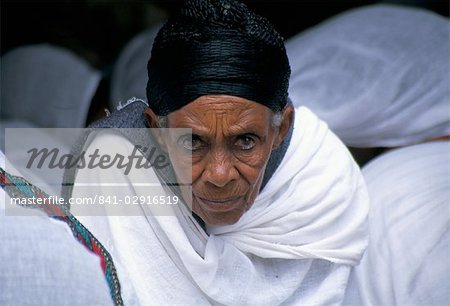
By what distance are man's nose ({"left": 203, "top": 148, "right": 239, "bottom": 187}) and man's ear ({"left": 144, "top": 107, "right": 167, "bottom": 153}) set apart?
0.16 meters

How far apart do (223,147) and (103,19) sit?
2.48 m

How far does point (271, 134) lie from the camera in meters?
1.70

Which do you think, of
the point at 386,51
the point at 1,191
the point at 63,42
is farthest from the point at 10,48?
the point at 1,191

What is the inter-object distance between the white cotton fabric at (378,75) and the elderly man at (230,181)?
2.12ft

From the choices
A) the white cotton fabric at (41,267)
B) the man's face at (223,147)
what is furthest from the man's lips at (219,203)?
the white cotton fabric at (41,267)

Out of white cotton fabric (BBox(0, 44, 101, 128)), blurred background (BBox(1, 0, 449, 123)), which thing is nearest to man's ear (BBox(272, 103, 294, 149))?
white cotton fabric (BBox(0, 44, 101, 128))

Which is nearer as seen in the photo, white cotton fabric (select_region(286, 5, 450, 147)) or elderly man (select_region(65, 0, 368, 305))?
elderly man (select_region(65, 0, 368, 305))

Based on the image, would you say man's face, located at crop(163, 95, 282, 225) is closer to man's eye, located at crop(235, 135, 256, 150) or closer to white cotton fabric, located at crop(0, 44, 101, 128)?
man's eye, located at crop(235, 135, 256, 150)

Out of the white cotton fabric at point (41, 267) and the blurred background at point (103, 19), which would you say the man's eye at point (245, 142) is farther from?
the blurred background at point (103, 19)

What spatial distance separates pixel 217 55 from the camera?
1590mm

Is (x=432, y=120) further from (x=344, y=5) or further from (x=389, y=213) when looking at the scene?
(x=344, y=5)

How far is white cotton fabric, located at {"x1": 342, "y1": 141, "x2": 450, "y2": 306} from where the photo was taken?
2.08m

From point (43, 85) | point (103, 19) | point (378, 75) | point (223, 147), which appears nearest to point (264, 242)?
point (223, 147)

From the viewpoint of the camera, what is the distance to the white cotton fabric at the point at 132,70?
3148 millimetres
